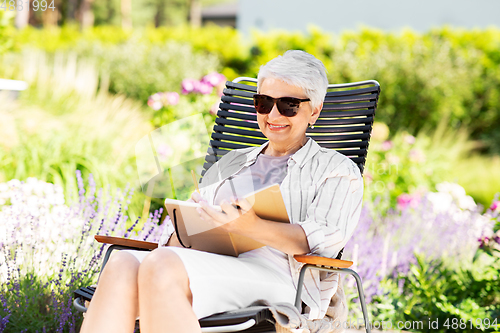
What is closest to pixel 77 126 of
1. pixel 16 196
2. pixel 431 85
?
pixel 16 196

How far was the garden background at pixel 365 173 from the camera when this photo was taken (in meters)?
2.53

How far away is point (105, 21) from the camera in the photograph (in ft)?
108

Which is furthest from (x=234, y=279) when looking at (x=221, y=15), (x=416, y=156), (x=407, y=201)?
(x=221, y=15)

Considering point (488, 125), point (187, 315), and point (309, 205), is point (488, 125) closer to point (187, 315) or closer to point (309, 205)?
point (309, 205)

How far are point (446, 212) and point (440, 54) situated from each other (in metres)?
5.43

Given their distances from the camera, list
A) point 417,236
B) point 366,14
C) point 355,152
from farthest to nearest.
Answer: point 366,14 < point 417,236 < point 355,152

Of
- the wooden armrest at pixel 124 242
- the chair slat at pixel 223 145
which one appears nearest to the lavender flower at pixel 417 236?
the chair slat at pixel 223 145

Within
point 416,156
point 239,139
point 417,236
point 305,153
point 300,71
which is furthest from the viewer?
point 416,156

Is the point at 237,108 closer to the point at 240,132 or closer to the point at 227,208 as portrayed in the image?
the point at 240,132

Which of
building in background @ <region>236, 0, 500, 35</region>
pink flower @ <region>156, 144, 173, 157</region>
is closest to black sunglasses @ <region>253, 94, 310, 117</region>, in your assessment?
pink flower @ <region>156, 144, 173, 157</region>

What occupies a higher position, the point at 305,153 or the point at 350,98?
the point at 350,98

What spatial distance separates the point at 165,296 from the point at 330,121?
4.95 feet

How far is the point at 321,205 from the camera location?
1800 millimetres

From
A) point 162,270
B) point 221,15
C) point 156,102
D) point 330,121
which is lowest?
point 162,270
